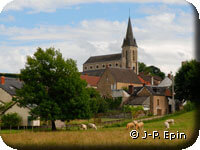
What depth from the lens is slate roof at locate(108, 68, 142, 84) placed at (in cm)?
4916

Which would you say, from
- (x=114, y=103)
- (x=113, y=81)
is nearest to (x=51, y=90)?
(x=114, y=103)

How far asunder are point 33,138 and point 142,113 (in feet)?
85.5

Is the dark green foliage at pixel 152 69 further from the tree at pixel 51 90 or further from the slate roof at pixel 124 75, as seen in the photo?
the slate roof at pixel 124 75

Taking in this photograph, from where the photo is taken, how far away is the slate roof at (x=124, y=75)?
49.2 m

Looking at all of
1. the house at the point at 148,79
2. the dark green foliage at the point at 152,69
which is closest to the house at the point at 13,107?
the dark green foliage at the point at 152,69

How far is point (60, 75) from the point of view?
62.5 ft

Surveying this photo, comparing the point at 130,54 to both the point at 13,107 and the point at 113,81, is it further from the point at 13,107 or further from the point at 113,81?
the point at 13,107

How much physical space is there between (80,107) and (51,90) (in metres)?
2.09

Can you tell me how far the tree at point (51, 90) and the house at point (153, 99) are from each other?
18.9 meters

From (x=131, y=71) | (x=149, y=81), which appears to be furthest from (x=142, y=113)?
(x=131, y=71)

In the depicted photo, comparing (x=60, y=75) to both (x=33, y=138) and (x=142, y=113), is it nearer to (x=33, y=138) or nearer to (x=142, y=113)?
(x=33, y=138)

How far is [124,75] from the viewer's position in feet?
168
